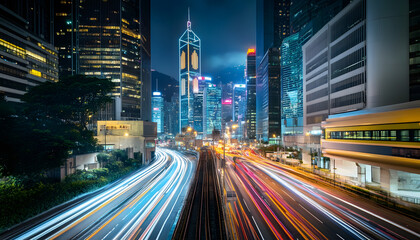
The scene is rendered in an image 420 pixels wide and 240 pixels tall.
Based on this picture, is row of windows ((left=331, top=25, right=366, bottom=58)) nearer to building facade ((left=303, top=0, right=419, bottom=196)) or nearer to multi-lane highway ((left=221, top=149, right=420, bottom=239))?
building facade ((left=303, top=0, right=419, bottom=196))

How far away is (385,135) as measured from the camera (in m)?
26.7

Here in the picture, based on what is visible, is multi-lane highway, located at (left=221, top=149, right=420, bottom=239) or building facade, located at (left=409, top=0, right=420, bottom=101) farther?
building facade, located at (left=409, top=0, right=420, bottom=101)

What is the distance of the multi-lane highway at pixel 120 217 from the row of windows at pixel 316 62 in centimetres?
5469

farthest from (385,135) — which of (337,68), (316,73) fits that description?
(316,73)

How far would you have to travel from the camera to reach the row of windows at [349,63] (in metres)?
41.7

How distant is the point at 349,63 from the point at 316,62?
16.2 metres

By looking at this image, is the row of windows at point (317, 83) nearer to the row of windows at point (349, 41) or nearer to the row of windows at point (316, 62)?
the row of windows at point (316, 62)

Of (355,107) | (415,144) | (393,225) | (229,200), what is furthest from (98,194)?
(355,107)

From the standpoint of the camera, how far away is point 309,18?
300 ft

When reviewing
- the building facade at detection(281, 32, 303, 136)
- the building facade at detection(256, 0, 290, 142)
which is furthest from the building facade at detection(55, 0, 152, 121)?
the building facade at detection(281, 32, 303, 136)

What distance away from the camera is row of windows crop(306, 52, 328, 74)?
5631 centimetres

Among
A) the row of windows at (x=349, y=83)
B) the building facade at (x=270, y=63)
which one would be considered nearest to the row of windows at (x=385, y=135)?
the row of windows at (x=349, y=83)

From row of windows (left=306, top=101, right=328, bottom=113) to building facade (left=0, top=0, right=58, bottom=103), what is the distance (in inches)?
3532

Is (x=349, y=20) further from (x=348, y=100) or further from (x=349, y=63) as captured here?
(x=348, y=100)
